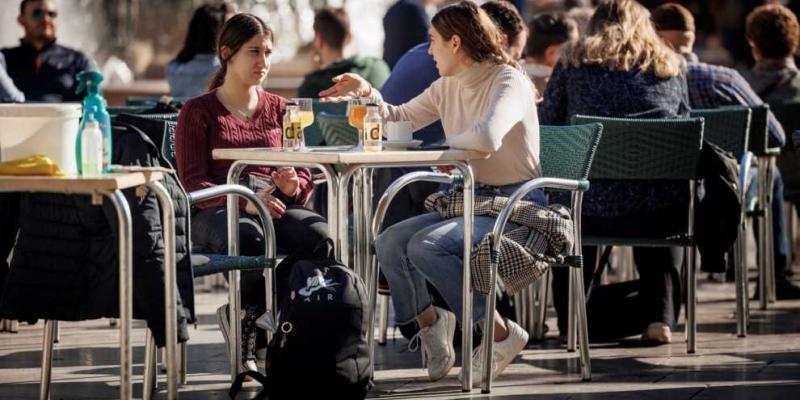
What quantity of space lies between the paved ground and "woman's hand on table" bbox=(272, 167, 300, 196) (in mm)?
723

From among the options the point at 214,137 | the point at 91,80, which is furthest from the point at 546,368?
the point at 91,80

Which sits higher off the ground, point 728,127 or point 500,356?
point 728,127

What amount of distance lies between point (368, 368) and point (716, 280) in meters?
3.96

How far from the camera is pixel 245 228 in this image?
599cm

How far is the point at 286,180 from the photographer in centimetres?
614

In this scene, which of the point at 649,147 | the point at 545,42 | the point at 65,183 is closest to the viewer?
the point at 65,183

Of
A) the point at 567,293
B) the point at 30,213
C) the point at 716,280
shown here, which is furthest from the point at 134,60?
the point at 30,213

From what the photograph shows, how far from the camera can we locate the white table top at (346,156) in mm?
5324

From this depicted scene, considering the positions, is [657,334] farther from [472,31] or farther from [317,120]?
[317,120]

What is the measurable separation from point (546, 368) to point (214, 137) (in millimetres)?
1511

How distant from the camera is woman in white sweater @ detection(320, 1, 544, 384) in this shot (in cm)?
579

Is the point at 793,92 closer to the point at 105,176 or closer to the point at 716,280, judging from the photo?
the point at 716,280

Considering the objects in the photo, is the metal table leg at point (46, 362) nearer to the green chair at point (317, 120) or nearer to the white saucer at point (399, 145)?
the white saucer at point (399, 145)

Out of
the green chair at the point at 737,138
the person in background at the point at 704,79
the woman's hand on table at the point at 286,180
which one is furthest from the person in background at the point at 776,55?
the woman's hand on table at the point at 286,180
